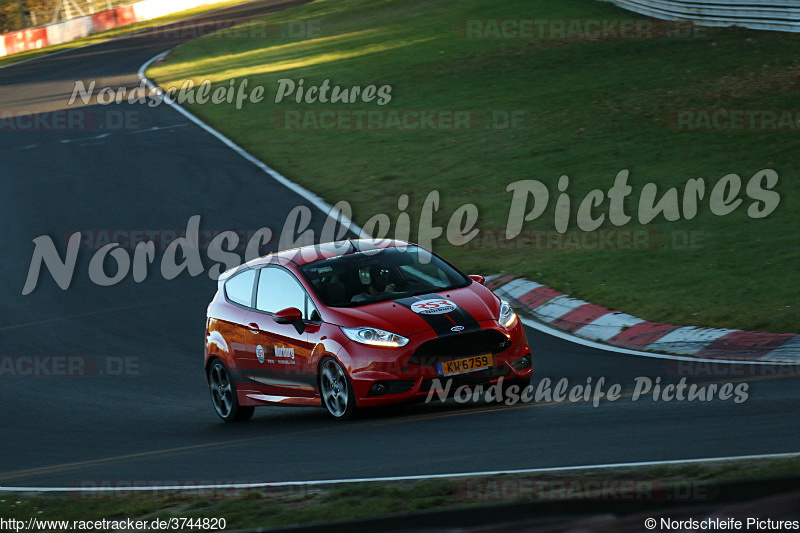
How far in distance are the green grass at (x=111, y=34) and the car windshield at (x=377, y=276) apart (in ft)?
145

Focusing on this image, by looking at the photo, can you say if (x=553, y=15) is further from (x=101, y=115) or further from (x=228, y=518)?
(x=228, y=518)

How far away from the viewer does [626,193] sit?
1831cm

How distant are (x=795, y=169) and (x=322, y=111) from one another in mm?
14719

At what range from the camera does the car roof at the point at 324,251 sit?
10.8 m

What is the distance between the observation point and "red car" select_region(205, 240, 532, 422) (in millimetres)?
9391

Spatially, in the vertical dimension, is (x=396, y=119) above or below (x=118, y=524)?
below

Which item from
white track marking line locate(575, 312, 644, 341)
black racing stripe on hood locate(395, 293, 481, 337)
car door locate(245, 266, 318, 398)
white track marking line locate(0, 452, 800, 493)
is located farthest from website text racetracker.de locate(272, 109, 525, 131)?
white track marking line locate(0, 452, 800, 493)

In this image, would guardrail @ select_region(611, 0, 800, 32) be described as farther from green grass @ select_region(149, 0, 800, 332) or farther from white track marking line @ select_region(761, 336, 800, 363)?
white track marking line @ select_region(761, 336, 800, 363)

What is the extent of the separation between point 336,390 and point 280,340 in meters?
0.90

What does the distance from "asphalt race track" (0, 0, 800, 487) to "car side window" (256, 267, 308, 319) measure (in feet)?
3.67

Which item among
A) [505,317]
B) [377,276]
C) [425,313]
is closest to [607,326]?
[505,317]

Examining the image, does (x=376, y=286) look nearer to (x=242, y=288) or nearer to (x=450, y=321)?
(x=450, y=321)

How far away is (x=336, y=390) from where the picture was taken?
9.80m

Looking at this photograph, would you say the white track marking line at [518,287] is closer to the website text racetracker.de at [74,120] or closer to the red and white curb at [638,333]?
the red and white curb at [638,333]
